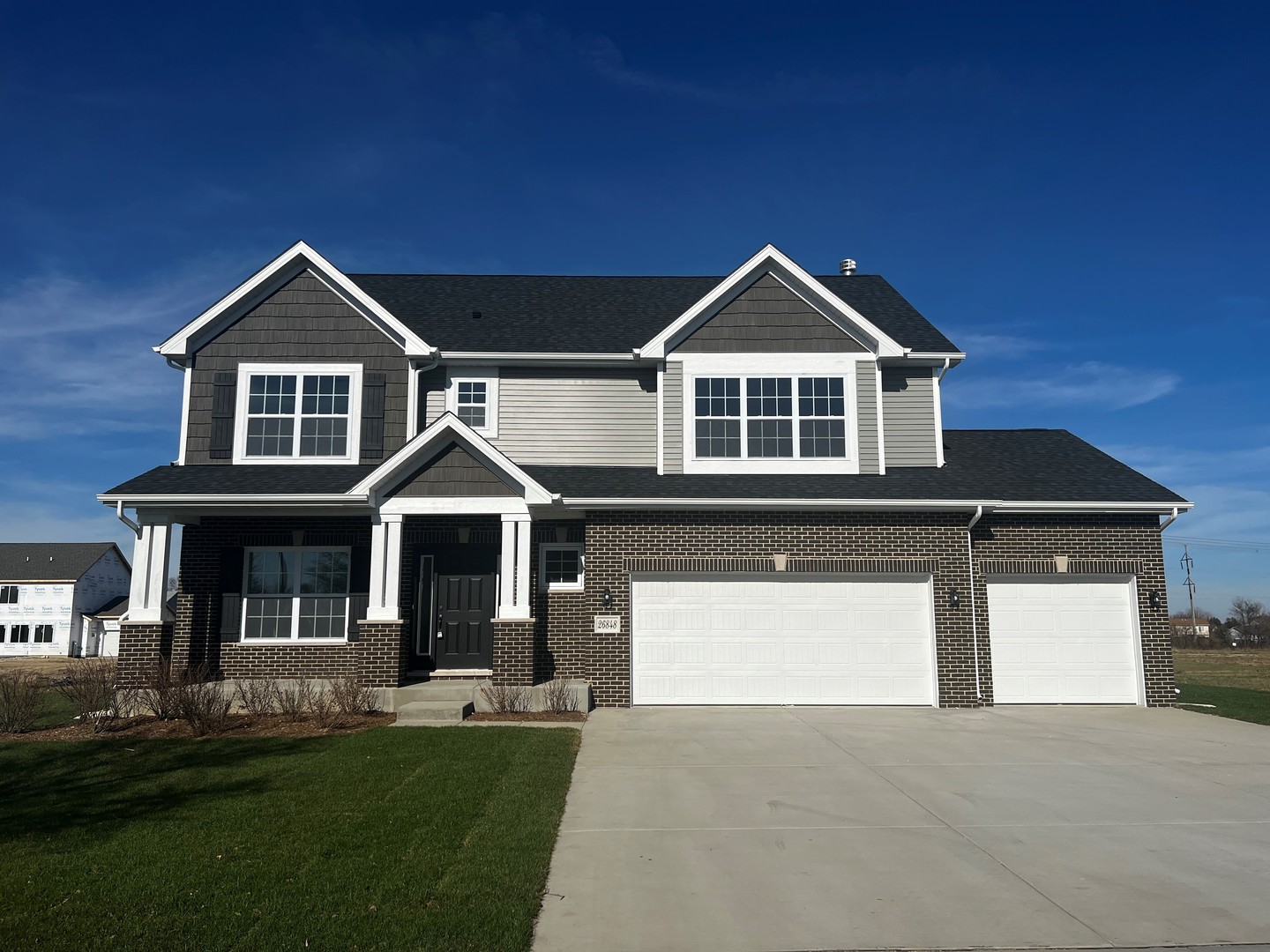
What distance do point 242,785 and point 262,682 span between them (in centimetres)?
539

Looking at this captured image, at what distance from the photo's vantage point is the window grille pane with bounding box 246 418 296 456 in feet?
52.3

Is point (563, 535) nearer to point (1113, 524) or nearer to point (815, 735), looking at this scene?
point (815, 735)

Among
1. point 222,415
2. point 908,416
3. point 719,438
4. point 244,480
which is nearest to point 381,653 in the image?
point 244,480

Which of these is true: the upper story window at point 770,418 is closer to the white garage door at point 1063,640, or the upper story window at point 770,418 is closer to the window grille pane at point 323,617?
the white garage door at point 1063,640

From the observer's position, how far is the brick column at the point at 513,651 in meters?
13.6

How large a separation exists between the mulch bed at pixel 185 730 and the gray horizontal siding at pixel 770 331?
29.2 feet

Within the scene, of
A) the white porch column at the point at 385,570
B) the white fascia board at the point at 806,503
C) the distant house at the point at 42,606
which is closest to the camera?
the white porch column at the point at 385,570

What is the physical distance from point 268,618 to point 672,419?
8367mm

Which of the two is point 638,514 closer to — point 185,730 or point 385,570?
point 385,570

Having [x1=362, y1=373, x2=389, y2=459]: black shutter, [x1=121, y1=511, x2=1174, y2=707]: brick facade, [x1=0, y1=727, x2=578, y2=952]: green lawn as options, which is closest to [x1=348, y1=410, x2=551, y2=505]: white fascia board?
[x1=121, y1=511, x2=1174, y2=707]: brick facade

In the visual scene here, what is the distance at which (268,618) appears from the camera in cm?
1570

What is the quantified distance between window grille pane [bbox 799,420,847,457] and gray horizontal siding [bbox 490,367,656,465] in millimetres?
2871

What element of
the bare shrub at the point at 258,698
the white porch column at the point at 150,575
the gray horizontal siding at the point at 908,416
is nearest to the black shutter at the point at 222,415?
the white porch column at the point at 150,575

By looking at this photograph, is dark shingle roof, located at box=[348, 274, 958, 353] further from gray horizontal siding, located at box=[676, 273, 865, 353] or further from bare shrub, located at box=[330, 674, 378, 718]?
bare shrub, located at box=[330, 674, 378, 718]
